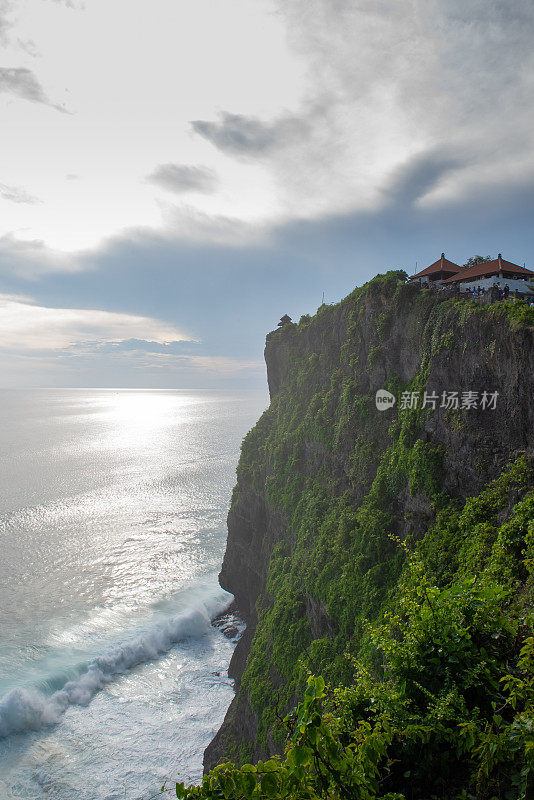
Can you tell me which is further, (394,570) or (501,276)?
(501,276)

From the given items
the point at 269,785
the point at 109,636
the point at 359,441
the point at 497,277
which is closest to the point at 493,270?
the point at 497,277

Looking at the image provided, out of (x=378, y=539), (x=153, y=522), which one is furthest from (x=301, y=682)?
(x=153, y=522)

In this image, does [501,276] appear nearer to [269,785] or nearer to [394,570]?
[394,570]

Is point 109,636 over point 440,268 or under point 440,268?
under

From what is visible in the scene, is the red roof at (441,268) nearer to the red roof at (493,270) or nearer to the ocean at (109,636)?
the red roof at (493,270)

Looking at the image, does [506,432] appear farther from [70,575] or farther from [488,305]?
[70,575]

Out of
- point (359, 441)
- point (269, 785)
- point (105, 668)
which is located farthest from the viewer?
point (105, 668)

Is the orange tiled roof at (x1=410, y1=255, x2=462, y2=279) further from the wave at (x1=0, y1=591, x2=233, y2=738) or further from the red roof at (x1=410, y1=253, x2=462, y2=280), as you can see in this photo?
the wave at (x1=0, y1=591, x2=233, y2=738)

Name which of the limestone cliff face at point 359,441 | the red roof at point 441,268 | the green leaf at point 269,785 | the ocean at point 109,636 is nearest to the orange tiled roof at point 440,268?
the red roof at point 441,268

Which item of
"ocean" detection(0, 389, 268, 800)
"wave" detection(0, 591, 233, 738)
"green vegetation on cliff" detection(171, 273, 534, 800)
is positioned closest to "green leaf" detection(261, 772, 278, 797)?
"green vegetation on cliff" detection(171, 273, 534, 800)
